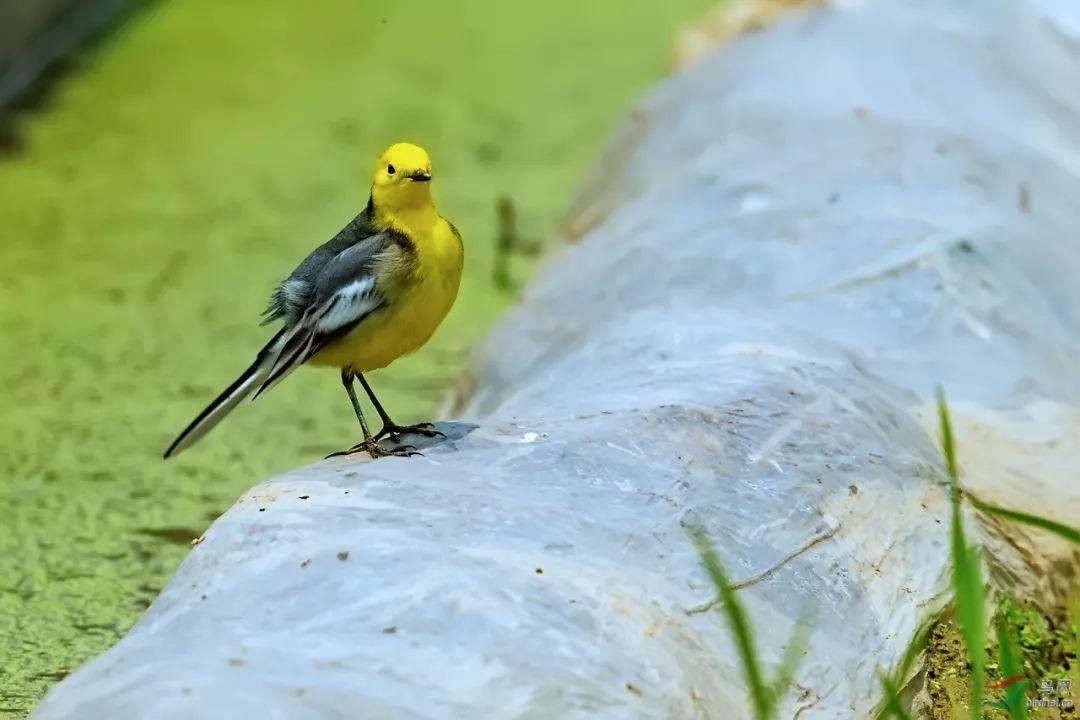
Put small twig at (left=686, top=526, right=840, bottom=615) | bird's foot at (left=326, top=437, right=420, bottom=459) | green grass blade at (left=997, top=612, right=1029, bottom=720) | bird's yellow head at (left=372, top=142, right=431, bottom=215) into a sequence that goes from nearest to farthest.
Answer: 1. green grass blade at (left=997, top=612, right=1029, bottom=720)
2. small twig at (left=686, top=526, right=840, bottom=615)
3. bird's foot at (left=326, top=437, right=420, bottom=459)
4. bird's yellow head at (left=372, top=142, right=431, bottom=215)

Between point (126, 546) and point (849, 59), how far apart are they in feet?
8.28

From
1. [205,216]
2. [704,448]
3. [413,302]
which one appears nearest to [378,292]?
[413,302]

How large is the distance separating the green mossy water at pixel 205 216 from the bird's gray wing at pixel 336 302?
2.39 ft

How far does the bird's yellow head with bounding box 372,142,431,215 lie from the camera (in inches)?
Result: 101

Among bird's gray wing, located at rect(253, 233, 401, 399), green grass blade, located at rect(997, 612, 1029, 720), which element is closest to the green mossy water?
bird's gray wing, located at rect(253, 233, 401, 399)

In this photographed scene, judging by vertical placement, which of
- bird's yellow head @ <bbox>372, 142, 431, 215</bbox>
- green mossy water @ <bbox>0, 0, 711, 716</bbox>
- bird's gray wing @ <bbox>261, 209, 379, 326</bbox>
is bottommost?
green mossy water @ <bbox>0, 0, 711, 716</bbox>

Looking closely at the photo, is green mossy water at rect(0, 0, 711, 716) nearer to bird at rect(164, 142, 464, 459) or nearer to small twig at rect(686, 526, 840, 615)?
bird at rect(164, 142, 464, 459)

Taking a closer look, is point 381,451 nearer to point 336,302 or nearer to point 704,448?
point 336,302

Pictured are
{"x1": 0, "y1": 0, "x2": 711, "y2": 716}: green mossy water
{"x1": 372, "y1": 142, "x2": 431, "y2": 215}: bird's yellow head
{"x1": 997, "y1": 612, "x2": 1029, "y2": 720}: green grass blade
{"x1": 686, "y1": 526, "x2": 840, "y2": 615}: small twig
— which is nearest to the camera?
{"x1": 997, "y1": 612, "x2": 1029, "y2": 720}: green grass blade

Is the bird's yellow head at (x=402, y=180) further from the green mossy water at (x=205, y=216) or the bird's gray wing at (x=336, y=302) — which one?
the green mossy water at (x=205, y=216)

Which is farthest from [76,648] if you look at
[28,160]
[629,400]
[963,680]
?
[28,160]

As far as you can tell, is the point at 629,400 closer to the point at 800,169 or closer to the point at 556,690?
the point at 556,690

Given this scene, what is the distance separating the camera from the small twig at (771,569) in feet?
6.93

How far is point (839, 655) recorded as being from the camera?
7.34 ft
